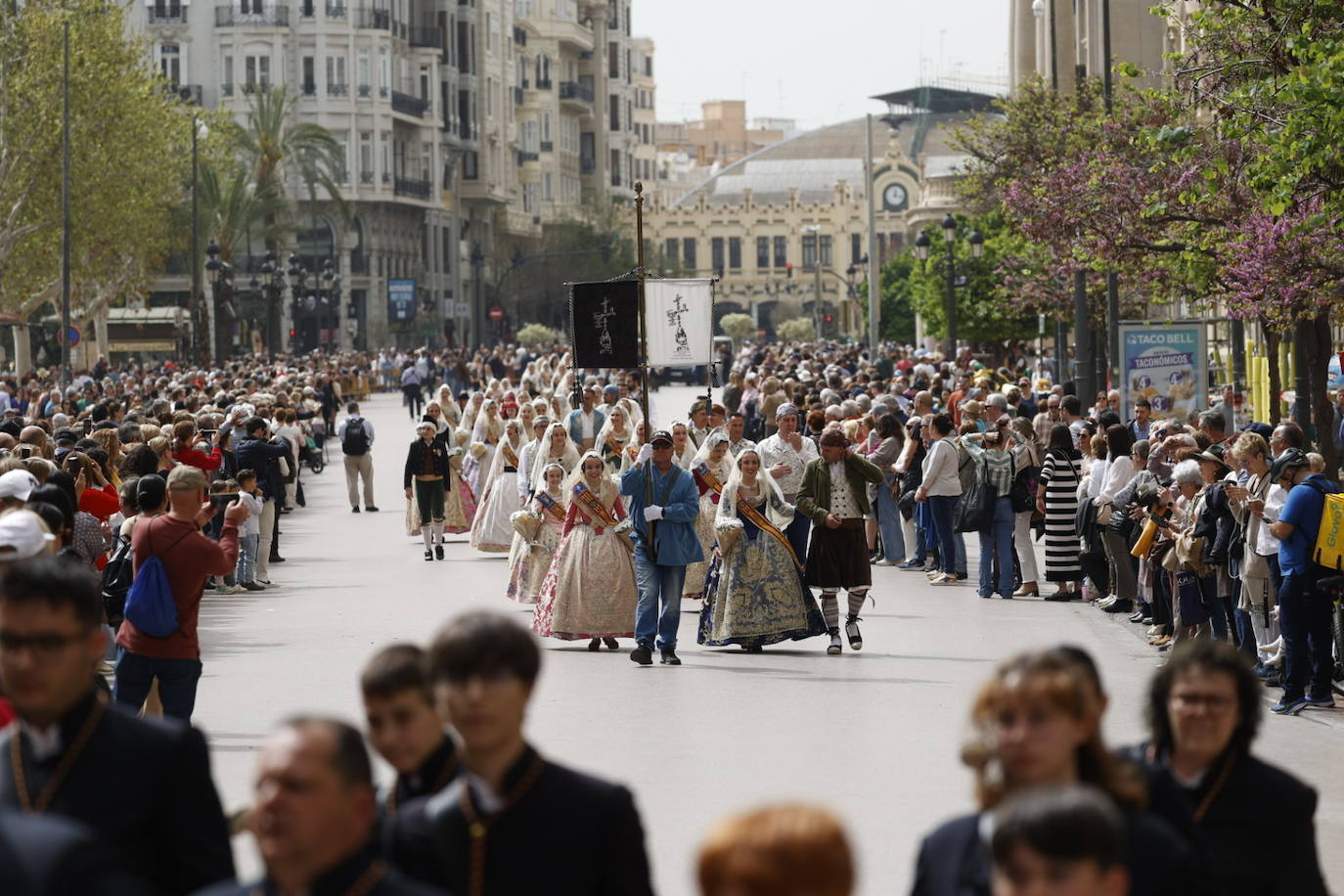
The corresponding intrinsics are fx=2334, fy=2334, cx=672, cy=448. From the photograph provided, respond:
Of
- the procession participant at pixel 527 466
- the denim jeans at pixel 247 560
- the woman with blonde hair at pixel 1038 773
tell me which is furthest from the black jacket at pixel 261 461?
the woman with blonde hair at pixel 1038 773

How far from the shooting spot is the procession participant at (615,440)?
20.1 metres

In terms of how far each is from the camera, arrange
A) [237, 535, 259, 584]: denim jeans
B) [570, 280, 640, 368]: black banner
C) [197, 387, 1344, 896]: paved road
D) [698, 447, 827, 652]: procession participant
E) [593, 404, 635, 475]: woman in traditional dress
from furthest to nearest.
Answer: [237, 535, 259, 584]: denim jeans
[593, 404, 635, 475]: woman in traditional dress
[570, 280, 640, 368]: black banner
[698, 447, 827, 652]: procession participant
[197, 387, 1344, 896]: paved road

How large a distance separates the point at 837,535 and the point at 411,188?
265 feet

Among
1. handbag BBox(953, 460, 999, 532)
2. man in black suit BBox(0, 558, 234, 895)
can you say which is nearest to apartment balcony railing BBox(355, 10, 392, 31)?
handbag BBox(953, 460, 999, 532)

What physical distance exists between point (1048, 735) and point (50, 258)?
51.4 m

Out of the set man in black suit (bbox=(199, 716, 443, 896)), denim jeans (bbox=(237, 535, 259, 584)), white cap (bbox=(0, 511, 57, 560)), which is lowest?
denim jeans (bbox=(237, 535, 259, 584))

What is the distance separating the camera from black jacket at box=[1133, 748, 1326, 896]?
5.07 m

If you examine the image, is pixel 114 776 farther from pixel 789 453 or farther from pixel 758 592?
pixel 789 453

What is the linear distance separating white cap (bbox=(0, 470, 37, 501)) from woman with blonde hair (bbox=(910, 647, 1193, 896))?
787 centimetres

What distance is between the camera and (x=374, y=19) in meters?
92.6

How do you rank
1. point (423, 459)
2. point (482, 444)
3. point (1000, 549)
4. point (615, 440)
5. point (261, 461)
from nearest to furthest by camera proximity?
point (615, 440), point (1000, 549), point (261, 461), point (423, 459), point (482, 444)

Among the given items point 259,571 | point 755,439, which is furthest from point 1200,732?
point 755,439

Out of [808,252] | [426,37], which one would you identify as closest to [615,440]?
[426,37]

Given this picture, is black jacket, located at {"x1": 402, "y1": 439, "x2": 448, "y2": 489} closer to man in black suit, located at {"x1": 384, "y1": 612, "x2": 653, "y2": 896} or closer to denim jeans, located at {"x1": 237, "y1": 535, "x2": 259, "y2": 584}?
denim jeans, located at {"x1": 237, "y1": 535, "x2": 259, "y2": 584}
